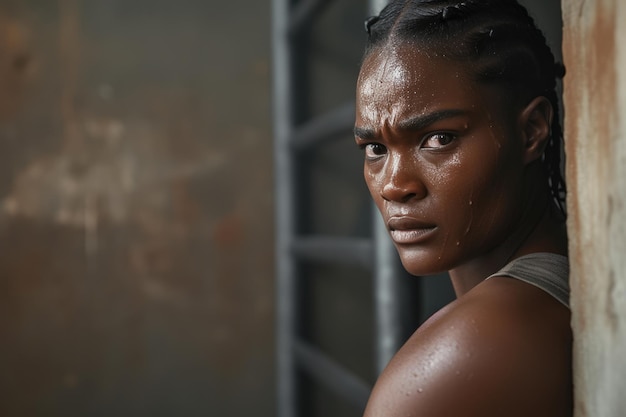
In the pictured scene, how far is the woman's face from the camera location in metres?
0.54

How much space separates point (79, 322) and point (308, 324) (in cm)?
77

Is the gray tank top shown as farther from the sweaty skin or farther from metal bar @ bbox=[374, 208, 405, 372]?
metal bar @ bbox=[374, 208, 405, 372]

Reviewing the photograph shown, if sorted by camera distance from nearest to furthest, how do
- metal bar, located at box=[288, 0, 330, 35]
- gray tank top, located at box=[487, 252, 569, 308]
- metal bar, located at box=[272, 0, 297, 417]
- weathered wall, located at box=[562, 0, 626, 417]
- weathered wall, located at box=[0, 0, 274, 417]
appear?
weathered wall, located at box=[562, 0, 626, 417] → gray tank top, located at box=[487, 252, 569, 308] → metal bar, located at box=[288, 0, 330, 35] → metal bar, located at box=[272, 0, 297, 417] → weathered wall, located at box=[0, 0, 274, 417]

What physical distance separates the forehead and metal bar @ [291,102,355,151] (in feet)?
1.73

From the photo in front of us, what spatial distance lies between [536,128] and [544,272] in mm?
126

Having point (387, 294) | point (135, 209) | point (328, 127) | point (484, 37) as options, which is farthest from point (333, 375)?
point (135, 209)

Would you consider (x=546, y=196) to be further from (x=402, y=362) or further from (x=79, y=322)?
(x=79, y=322)

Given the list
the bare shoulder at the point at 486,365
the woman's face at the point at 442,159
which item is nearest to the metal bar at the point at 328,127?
the woman's face at the point at 442,159

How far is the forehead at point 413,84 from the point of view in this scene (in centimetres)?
54

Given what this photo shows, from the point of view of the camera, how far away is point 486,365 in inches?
18.0

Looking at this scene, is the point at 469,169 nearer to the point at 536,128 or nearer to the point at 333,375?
the point at 536,128

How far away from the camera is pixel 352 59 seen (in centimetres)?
187

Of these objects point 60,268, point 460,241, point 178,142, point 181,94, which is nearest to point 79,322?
point 60,268

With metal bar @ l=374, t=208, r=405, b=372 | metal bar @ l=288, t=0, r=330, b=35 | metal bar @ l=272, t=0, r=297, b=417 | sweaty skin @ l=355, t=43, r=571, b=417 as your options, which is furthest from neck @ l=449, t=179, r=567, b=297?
metal bar @ l=272, t=0, r=297, b=417
